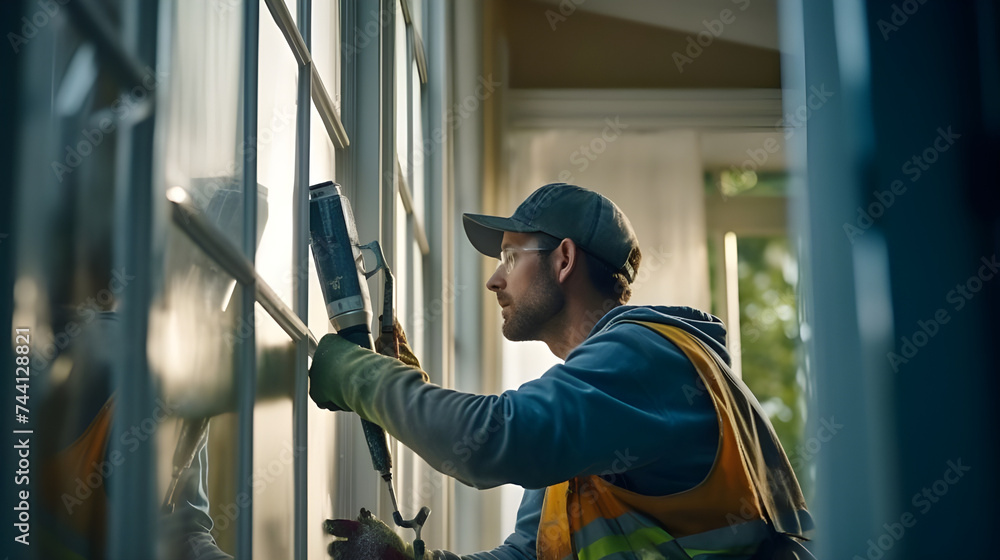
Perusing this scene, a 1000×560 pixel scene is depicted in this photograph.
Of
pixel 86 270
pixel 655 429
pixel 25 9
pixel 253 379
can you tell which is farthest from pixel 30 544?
pixel 655 429

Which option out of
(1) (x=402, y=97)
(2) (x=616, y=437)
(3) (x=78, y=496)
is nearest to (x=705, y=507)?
(2) (x=616, y=437)

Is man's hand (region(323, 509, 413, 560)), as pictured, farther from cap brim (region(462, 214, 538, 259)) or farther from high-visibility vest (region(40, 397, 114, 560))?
high-visibility vest (region(40, 397, 114, 560))

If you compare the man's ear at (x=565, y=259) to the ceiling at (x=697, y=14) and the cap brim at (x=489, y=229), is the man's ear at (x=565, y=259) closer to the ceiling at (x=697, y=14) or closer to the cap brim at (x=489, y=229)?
the cap brim at (x=489, y=229)

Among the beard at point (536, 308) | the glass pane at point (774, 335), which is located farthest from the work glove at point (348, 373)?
the glass pane at point (774, 335)

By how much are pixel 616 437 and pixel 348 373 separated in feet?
1.09

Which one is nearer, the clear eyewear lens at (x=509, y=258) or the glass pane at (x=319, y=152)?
the glass pane at (x=319, y=152)

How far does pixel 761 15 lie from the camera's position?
14.0 ft

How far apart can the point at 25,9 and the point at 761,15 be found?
4181 millimetres

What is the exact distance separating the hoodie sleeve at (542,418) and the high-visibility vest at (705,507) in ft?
0.24

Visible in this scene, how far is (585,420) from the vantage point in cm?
115

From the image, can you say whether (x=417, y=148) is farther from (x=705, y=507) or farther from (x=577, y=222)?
(x=705, y=507)

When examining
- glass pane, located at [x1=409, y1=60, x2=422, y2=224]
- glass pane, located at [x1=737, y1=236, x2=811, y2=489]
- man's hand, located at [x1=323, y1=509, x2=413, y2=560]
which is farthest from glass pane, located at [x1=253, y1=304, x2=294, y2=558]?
glass pane, located at [x1=737, y1=236, x2=811, y2=489]

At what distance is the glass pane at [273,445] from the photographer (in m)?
0.95

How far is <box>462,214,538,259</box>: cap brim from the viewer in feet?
5.72
